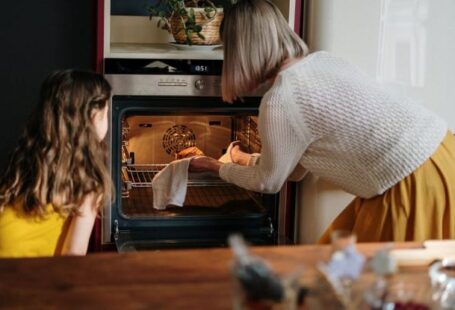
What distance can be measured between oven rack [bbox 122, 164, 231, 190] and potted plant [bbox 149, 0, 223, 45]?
462 millimetres

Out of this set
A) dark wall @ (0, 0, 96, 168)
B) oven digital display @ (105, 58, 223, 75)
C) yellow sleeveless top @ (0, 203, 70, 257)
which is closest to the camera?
yellow sleeveless top @ (0, 203, 70, 257)

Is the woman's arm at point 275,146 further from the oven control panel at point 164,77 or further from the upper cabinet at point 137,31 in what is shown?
the upper cabinet at point 137,31

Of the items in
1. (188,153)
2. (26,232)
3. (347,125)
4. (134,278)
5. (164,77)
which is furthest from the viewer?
(188,153)

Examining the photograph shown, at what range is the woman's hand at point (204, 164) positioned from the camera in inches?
108

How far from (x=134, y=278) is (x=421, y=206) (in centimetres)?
100

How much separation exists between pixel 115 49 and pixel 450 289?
5.54 ft

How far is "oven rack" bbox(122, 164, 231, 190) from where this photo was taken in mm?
→ 2906

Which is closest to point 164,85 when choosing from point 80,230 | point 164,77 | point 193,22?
point 164,77

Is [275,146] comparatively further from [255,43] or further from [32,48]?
[32,48]

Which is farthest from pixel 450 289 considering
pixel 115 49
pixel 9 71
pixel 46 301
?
pixel 9 71

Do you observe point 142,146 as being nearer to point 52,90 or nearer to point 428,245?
point 52,90

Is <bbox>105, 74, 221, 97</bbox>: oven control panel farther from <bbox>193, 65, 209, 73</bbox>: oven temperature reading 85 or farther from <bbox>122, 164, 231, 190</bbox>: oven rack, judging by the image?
<bbox>122, 164, 231, 190</bbox>: oven rack

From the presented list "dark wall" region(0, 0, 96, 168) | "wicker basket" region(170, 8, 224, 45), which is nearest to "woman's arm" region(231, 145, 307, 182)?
"wicker basket" region(170, 8, 224, 45)

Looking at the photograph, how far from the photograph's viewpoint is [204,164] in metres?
2.76
